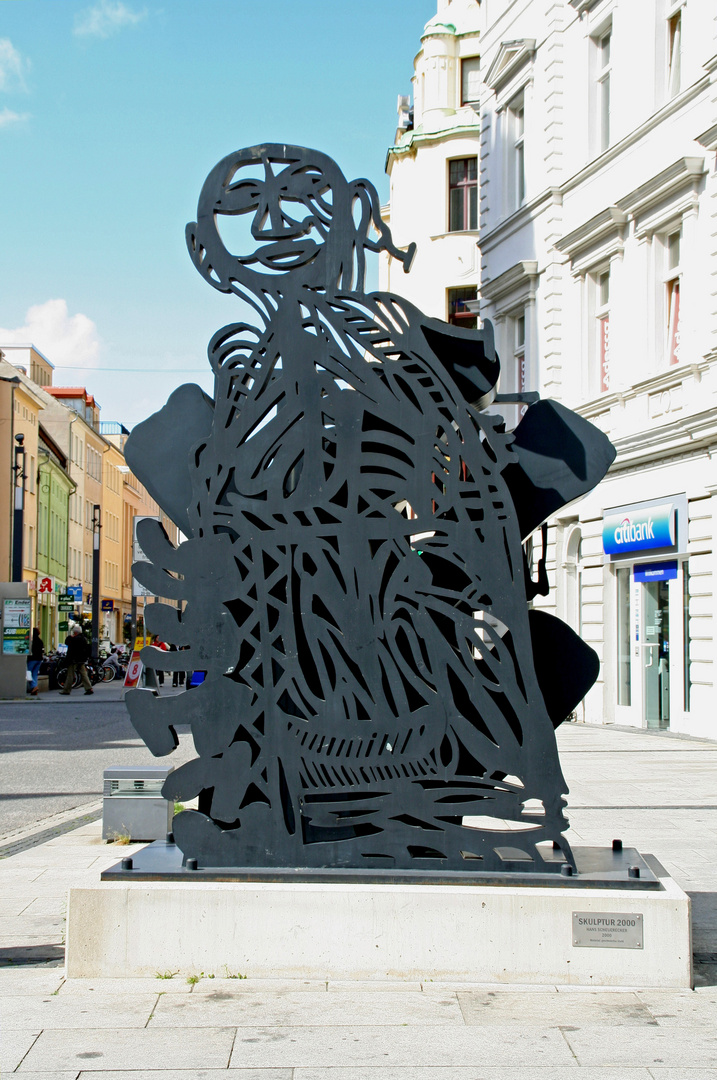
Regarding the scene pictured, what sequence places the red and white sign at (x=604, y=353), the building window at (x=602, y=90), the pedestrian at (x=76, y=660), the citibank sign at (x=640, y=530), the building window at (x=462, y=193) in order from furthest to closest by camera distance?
1. the building window at (x=462, y=193)
2. the pedestrian at (x=76, y=660)
3. the building window at (x=602, y=90)
4. the red and white sign at (x=604, y=353)
5. the citibank sign at (x=640, y=530)

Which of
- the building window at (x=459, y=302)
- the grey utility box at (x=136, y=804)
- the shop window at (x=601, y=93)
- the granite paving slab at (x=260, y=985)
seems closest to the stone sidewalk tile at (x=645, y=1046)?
the granite paving slab at (x=260, y=985)

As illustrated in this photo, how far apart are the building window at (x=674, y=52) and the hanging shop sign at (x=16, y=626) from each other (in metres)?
19.1

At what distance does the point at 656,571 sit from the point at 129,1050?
16429mm

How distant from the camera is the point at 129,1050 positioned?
4539 millimetres

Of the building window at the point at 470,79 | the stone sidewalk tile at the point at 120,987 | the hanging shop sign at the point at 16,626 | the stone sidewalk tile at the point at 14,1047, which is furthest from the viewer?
the building window at the point at 470,79

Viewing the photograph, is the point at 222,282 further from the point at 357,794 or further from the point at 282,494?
the point at 357,794

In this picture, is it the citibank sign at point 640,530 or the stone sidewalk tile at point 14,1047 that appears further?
the citibank sign at point 640,530

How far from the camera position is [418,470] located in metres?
5.92

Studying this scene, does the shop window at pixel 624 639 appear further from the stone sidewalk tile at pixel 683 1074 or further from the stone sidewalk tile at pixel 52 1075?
the stone sidewalk tile at pixel 52 1075

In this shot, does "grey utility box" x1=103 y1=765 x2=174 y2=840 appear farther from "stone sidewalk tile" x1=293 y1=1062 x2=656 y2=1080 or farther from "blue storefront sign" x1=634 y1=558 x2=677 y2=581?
"blue storefront sign" x1=634 y1=558 x2=677 y2=581

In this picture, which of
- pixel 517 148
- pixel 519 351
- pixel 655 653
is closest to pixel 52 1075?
pixel 655 653

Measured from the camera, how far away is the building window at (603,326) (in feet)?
72.8

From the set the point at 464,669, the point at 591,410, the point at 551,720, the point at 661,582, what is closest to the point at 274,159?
the point at 464,669

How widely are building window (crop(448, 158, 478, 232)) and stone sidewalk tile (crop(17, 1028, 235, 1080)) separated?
116ft
